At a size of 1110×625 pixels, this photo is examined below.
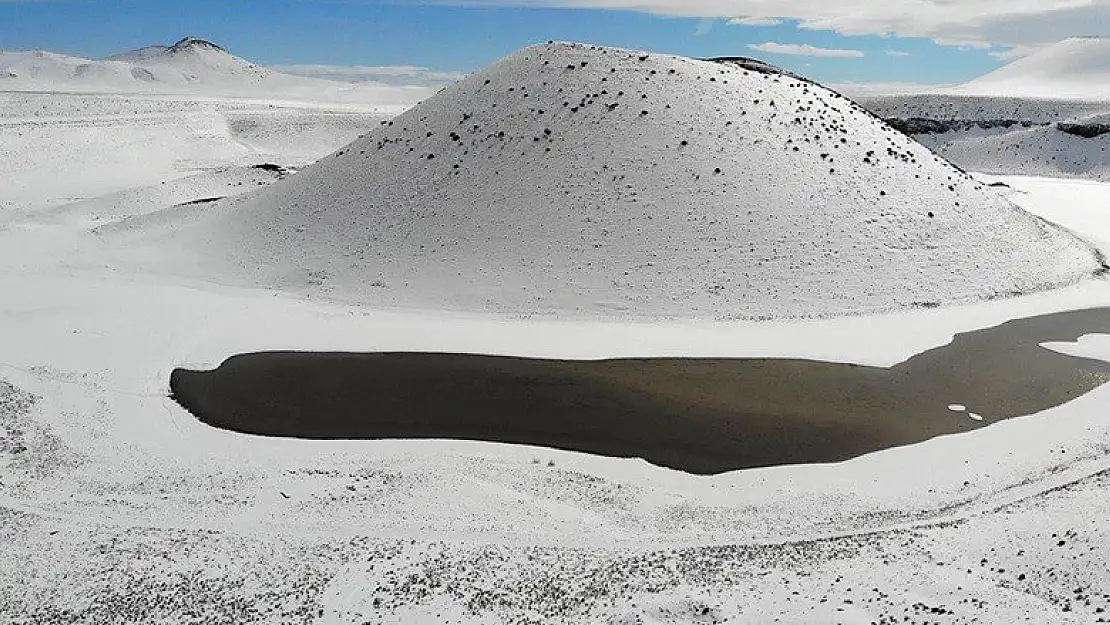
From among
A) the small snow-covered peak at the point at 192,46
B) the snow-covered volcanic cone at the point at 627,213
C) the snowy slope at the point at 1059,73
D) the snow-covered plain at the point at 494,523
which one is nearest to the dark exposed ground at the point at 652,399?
the snow-covered plain at the point at 494,523

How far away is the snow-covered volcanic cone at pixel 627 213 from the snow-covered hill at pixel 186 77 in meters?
91.1

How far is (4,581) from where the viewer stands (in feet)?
31.9

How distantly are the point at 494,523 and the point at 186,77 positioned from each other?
14366 centimetres

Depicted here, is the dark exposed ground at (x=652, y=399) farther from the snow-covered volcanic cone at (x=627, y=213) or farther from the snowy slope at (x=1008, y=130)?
the snowy slope at (x=1008, y=130)

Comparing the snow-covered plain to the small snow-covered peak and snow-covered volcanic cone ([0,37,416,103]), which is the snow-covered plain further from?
the small snow-covered peak

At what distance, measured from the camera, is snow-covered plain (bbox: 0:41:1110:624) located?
9234mm

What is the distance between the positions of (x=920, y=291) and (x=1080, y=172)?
4150 centimetres

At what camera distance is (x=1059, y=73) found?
11875 centimetres

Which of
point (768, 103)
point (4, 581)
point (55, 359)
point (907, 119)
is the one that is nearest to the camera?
point (4, 581)

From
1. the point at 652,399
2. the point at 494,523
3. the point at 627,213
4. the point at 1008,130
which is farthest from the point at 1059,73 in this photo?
the point at 494,523

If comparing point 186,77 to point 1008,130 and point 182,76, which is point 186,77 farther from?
point 1008,130

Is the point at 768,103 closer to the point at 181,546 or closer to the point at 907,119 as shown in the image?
the point at 181,546

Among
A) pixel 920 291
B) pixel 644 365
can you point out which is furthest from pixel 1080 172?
pixel 644 365

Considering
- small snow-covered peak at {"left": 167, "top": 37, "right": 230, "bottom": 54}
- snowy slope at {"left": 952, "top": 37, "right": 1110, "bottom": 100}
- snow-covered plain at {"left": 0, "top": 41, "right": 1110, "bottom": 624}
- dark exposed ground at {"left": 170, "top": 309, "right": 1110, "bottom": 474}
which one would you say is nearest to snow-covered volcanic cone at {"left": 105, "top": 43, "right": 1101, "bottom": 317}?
dark exposed ground at {"left": 170, "top": 309, "right": 1110, "bottom": 474}
